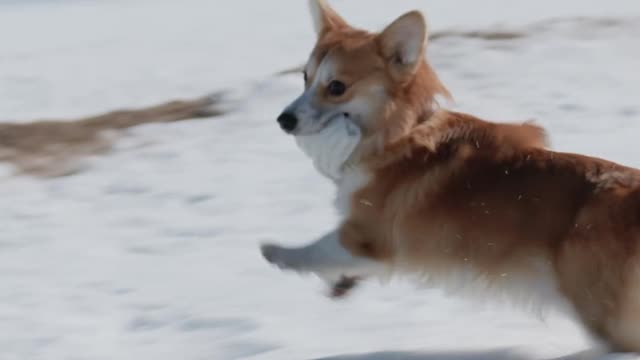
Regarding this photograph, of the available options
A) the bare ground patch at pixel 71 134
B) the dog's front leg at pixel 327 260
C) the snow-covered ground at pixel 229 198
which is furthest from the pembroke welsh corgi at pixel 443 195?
the bare ground patch at pixel 71 134

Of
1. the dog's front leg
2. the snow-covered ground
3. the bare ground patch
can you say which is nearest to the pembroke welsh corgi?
the dog's front leg

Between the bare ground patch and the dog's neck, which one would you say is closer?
the dog's neck

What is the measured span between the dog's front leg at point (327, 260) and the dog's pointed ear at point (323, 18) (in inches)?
31.9

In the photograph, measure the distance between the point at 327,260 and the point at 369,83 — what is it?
2.13 feet

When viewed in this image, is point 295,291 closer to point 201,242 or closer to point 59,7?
point 201,242

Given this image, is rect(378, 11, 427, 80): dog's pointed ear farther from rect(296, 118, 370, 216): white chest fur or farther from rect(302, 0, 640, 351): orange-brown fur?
rect(296, 118, 370, 216): white chest fur

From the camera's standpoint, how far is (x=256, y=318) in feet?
16.2

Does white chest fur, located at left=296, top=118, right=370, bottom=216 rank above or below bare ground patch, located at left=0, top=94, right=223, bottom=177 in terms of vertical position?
above

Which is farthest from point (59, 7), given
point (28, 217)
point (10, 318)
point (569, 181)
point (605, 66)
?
point (569, 181)

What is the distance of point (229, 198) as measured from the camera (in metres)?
6.91

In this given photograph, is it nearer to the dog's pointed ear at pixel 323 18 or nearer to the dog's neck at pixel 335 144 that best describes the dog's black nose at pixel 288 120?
the dog's neck at pixel 335 144

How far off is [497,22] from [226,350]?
8117mm

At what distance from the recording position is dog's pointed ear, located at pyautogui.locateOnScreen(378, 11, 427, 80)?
4.33 m

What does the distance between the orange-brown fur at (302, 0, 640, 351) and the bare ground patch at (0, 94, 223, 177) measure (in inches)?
142
